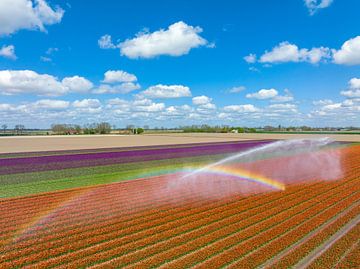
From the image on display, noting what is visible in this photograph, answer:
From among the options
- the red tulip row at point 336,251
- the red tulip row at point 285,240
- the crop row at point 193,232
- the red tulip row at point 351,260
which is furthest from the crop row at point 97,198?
the red tulip row at point 351,260

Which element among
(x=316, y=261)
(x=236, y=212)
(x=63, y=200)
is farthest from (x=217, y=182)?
(x=316, y=261)

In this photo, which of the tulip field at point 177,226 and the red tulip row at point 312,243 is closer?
the red tulip row at point 312,243

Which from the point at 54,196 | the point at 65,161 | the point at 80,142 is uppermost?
the point at 54,196

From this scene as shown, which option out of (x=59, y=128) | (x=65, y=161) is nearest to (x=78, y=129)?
(x=59, y=128)

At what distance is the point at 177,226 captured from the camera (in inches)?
385

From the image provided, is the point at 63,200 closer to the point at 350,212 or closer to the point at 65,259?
the point at 65,259

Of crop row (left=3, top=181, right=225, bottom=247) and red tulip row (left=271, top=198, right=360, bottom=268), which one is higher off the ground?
red tulip row (left=271, top=198, right=360, bottom=268)

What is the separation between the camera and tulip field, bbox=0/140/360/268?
742 centimetres

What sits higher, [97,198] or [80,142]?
[97,198]

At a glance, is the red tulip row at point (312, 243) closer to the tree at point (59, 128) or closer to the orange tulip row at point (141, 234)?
the orange tulip row at point (141, 234)

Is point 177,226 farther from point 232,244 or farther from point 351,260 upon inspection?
point 351,260

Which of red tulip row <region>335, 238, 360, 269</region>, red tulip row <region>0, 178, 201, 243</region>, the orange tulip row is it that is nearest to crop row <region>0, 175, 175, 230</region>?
red tulip row <region>0, 178, 201, 243</region>

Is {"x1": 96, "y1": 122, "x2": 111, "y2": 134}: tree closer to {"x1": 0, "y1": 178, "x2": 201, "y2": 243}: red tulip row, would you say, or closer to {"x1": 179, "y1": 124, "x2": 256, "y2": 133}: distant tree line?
{"x1": 179, "y1": 124, "x2": 256, "y2": 133}: distant tree line

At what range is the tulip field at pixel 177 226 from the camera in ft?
24.3
